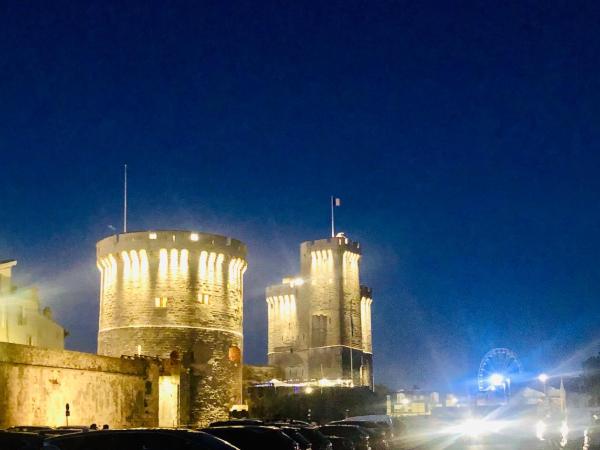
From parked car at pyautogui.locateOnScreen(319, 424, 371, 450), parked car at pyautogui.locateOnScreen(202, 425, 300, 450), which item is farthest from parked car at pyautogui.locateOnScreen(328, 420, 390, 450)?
parked car at pyautogui.locateOnScreen(202, 425, 300, 450)

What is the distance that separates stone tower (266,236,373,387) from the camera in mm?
76875

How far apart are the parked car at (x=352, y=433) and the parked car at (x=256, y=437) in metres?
6.93

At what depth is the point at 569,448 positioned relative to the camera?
29.0 meters

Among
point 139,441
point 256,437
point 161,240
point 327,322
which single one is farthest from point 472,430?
point 139,441

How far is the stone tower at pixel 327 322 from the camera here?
252ft

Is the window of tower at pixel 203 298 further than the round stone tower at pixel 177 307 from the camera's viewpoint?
Yes

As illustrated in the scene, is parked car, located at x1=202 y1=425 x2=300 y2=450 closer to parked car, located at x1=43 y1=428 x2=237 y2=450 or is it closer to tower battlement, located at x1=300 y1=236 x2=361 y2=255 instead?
parked car, located at x1=43 y1=428 x2=237 y2=450

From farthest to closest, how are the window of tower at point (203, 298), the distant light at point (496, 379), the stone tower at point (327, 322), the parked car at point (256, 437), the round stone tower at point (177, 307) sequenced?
1. the distant light at point (496, 379)
2. the stone tower at point (327, 322)
3. the window of tower at point (203, 298)
4. the round stone tower at point (177, 307)
5. the parked car at point (256, 437)

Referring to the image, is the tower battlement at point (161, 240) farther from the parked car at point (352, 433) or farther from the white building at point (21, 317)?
the parked car at point (352, 433)

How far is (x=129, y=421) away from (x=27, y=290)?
1701 centimetres

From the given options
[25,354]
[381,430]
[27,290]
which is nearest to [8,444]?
[381,430]

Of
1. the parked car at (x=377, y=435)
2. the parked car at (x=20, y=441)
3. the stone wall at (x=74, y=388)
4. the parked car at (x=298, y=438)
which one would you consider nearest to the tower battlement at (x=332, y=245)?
the stone wall at (x=74, y=388)

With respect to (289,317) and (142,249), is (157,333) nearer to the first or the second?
(142,249)

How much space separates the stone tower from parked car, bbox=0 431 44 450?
63.5 m
